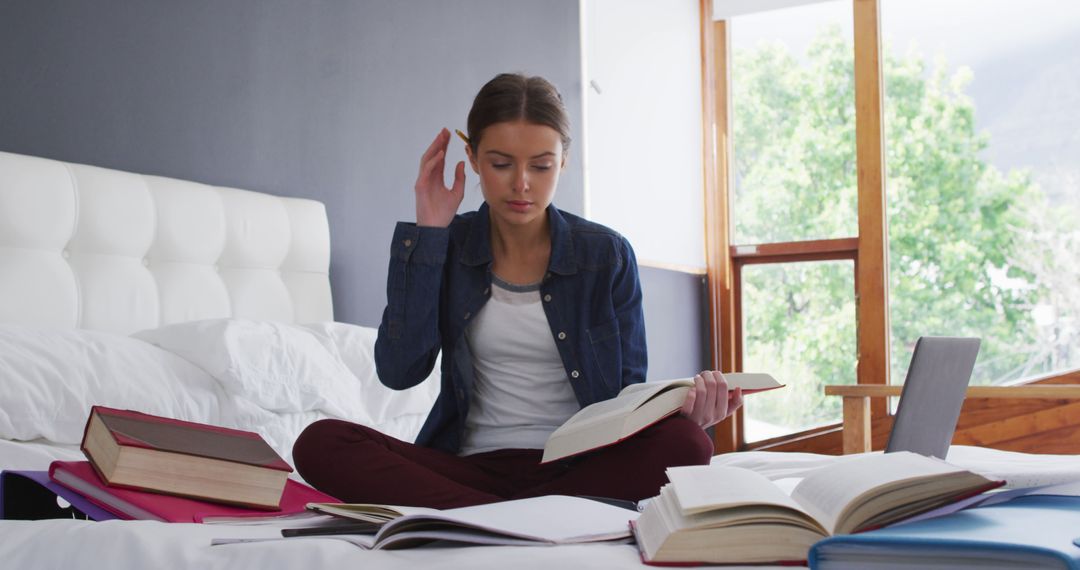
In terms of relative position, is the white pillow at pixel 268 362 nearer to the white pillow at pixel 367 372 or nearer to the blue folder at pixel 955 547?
the white pillow at pixel 367 372

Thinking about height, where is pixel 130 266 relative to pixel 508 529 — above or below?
above

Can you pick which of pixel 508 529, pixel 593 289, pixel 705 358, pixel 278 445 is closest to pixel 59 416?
pixel 278 445

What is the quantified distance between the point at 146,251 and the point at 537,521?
1572mm

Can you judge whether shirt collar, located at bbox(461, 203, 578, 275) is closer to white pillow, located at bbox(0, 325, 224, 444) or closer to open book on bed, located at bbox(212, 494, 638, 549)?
white pillow, located at bbox(0, 325, 224, 444)

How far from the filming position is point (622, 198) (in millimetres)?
4281

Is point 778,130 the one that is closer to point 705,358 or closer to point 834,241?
point 834,241

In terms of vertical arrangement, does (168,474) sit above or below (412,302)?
below

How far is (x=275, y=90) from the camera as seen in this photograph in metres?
2.70

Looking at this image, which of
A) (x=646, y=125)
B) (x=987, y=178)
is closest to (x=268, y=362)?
(x=646, y=125)

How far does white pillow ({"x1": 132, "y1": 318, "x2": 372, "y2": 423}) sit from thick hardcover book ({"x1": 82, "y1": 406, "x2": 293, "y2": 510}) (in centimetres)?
61

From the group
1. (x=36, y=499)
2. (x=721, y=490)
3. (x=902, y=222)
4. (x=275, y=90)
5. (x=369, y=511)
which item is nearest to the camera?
(x=721, y=490)

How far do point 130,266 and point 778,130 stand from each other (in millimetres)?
3540

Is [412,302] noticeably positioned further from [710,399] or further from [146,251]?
[146,251]

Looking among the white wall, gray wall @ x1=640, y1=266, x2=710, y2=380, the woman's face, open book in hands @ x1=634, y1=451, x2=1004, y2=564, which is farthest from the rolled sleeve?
gray wall @ x1=640, y1=266, x2=710, y2=380
